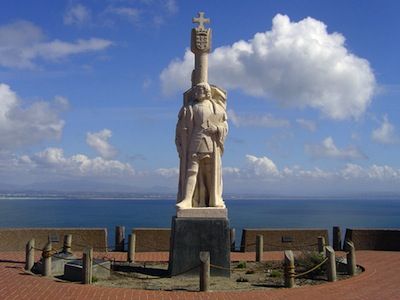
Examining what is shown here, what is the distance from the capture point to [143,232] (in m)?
19.1

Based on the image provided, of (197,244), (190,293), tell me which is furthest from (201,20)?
(190,293)

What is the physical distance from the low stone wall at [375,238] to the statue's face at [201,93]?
940 centimetres

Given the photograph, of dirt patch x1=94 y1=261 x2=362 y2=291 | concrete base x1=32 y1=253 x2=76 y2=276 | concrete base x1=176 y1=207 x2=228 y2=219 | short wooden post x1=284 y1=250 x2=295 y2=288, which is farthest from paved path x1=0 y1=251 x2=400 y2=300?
concrete base x1=176 y1=207 x2=228 y2=219

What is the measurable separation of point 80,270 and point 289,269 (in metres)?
5.20

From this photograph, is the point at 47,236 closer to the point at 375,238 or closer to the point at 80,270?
the point at 80,270

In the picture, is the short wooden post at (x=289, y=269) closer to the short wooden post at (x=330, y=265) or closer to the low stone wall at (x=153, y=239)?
the short wooden post at (x=330, y=265)

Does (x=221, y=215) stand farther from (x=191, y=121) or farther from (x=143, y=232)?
(x=143, y=232)

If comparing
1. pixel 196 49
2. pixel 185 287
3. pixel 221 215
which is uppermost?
pixel 196 49

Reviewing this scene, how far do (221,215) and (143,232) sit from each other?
20.1ft

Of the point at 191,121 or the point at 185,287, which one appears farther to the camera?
the point at 191,121

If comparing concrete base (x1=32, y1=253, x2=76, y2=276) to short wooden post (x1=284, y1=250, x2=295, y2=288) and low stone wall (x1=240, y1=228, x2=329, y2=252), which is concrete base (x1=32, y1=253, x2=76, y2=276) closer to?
short wooden post (x1=284, y1=250, x2=295, y2=288)

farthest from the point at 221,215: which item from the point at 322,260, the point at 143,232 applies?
the point at 143,232

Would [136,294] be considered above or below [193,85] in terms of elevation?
below

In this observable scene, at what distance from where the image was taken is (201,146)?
14.1 metres
